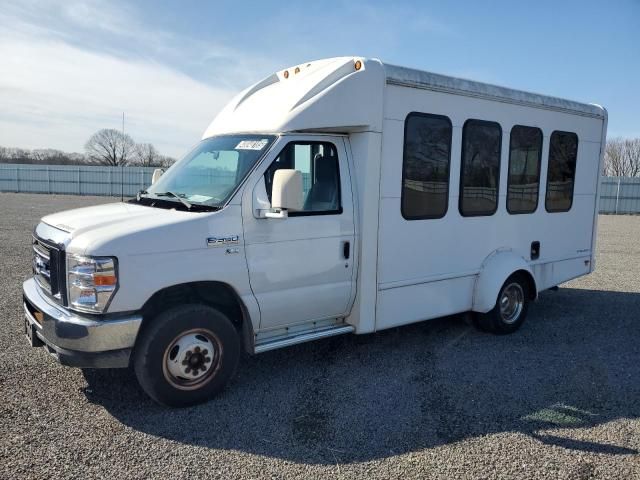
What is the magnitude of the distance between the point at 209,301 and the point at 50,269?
1.27 m

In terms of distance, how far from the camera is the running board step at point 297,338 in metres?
4.64

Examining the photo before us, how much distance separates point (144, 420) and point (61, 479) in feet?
2.79

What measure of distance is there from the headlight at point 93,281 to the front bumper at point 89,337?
11cm

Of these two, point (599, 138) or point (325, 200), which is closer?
point (325, 200)

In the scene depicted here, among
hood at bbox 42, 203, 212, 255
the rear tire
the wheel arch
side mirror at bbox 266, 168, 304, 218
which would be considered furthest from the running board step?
the rear tire

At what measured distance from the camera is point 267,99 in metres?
5.14

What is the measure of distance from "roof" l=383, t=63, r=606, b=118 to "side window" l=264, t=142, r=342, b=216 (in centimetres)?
98

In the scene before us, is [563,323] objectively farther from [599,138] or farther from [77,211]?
[77,211]

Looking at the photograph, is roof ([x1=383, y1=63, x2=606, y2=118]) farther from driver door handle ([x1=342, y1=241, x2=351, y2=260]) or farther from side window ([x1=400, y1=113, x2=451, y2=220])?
driver door handle ([x1=342, y1=241, x2=351, y2=260])

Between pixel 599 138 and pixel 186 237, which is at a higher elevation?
pixel 599 138

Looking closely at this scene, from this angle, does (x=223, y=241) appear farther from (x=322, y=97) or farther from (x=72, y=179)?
(x=72, y=179)

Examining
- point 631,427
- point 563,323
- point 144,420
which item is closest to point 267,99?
Answer: point 144,420

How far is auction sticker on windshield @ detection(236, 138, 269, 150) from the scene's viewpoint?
15.4 feet

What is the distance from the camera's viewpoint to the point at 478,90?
590 cm
